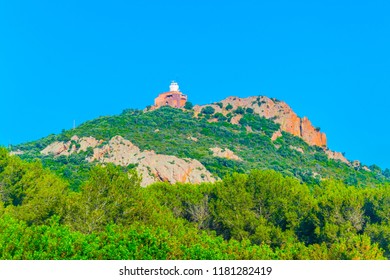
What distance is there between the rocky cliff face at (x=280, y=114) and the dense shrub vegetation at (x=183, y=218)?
61218mm

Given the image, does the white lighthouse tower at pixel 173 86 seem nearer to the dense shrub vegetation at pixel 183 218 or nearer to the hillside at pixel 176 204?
the hillside at pixel 176 204

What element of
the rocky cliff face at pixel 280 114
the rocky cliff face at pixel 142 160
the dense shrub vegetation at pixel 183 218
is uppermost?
the rocky cliff face at pixel 280 114

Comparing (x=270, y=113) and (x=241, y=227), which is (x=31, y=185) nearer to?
(x=241, y=227)

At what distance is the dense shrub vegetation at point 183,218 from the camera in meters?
25.1

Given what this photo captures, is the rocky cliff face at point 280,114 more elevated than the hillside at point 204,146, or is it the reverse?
the rocky cliff face at point 280,114

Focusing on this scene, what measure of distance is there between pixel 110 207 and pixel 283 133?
76.5m

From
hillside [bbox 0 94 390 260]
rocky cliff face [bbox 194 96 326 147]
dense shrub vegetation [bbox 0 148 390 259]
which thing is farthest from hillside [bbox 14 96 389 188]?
dense shrub vegetation [bbox 0 148 390 259]

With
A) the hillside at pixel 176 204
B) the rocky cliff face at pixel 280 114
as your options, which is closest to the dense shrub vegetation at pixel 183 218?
the hillside at pixel 176 204

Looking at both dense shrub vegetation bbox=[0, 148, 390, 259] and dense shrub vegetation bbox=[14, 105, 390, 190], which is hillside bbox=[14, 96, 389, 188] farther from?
dense shrub vegetation bbox=[0, 148, 390, 259]

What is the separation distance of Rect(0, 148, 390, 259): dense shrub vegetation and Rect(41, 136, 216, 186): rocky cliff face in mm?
17758

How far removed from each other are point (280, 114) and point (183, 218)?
73.3 m

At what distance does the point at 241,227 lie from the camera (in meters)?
39.6

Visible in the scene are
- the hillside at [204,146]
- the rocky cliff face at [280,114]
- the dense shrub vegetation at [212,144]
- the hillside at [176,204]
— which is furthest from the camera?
the rocky cliff face at [280,114]
